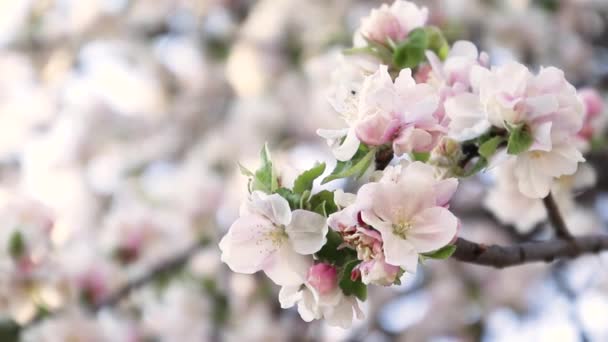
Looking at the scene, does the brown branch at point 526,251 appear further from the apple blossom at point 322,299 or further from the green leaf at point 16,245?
the green leaf at point 16,245

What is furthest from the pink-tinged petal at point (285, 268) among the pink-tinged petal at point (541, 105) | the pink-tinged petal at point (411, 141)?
the pink-tinged petal at point (541, 105)

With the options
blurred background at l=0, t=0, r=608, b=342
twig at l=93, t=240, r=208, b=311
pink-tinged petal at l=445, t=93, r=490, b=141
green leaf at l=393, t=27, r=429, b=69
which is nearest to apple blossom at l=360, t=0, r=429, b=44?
green leaf at l=393, t=27, r=429, b=69

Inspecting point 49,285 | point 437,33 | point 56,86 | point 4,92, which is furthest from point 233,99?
point 437,33

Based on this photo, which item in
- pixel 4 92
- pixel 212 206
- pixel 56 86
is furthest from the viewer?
pixel 4 92

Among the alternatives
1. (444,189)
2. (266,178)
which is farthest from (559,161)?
(266,178)

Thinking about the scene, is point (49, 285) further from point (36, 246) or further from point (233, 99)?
point (233, 99)

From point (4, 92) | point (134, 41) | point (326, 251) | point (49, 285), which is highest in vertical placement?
point (326, 251)
